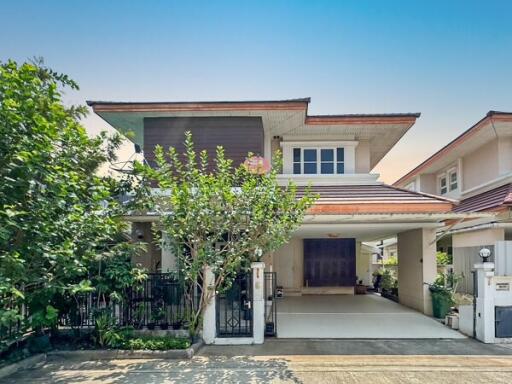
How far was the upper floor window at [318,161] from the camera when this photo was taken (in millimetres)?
14281

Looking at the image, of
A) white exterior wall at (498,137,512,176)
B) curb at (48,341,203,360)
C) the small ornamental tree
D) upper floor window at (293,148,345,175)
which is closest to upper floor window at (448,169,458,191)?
white exterior wall at (498,137,512,176)

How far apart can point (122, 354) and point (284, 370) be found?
3634mm

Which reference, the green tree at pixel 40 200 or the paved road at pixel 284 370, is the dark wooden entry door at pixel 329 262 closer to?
the paved road at pixel 284 370

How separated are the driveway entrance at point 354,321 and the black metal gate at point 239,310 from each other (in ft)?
3.44

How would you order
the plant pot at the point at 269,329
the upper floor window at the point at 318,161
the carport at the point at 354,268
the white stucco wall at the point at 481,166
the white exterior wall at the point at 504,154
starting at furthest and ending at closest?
the white stucco wall at the point at 481,166 < the white exterior wall at the point at 504,154 < the upper floor window at the point at 318,161 < the carport at the point at 354,268 < the plant pot at the point at 269,329

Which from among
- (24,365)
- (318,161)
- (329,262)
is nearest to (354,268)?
(329,262)

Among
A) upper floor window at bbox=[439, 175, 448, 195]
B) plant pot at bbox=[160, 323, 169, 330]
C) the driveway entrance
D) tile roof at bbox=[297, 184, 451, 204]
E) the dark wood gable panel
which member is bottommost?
the driveway entrance

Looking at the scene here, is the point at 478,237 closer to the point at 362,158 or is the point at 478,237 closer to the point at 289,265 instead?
the point at 362,158

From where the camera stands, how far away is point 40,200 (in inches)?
252

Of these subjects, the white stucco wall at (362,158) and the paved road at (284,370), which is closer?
the paved road at (284,370)

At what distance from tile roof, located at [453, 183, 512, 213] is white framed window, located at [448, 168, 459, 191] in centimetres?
338

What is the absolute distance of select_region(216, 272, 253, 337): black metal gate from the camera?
9.02 metres

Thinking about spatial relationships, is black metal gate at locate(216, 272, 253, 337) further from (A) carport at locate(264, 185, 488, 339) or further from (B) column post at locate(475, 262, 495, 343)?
(B) column post at locate(475, 262, 495, 343)

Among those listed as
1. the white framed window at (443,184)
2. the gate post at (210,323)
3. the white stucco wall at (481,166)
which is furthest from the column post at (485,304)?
the white framed window at (443,184)
